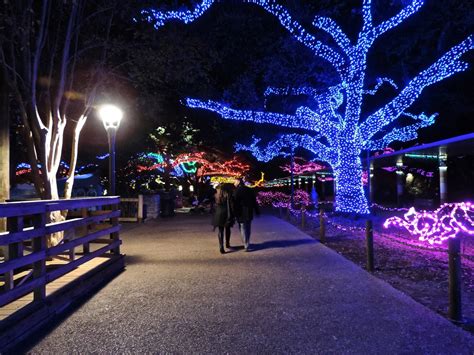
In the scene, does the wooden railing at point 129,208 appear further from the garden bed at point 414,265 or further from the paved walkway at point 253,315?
the paved walkway at point 253,315

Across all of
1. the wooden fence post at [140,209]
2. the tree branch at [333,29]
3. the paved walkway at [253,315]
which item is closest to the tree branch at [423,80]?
the tree branch at [333,29]

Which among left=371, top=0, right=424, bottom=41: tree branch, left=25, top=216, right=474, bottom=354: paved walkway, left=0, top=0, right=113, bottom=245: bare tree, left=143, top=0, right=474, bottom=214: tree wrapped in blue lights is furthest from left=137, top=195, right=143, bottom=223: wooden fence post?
left=371, top=0, right=424, bottom=41: tree branch

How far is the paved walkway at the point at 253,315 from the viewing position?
4031 millimetres

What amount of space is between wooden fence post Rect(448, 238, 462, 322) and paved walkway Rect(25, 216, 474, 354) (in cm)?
16

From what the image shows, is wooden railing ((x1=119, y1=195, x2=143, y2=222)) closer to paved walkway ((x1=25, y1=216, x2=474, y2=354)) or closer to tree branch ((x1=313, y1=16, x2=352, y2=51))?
tree branch ((x1=313, y1=16, x2=352, y2=51))

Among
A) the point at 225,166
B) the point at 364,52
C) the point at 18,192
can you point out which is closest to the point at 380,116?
the point at 364,52

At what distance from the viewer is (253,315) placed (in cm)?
494

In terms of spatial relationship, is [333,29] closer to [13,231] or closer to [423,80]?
[423,80]

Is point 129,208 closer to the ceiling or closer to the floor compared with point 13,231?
closer to the floor

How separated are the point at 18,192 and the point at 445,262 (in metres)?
18.6

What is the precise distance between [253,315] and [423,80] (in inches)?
471

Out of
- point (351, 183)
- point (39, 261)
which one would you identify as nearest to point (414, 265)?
point (39, 261)

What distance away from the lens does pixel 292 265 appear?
7945 millimetres

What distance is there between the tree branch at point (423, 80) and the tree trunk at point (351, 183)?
3.22 feet
